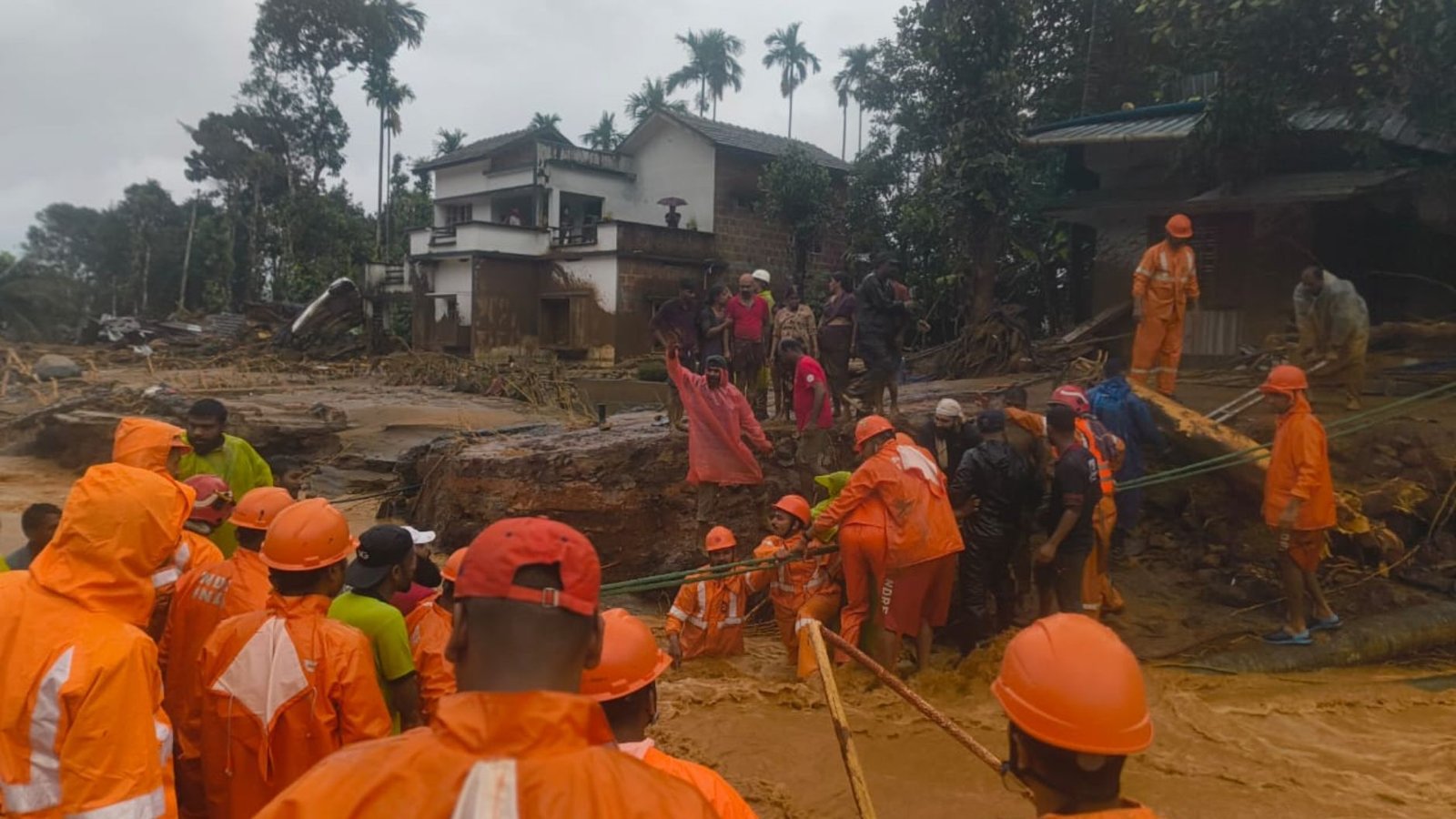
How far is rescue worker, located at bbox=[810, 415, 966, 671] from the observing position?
564 centimetres

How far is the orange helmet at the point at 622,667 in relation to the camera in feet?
7.57

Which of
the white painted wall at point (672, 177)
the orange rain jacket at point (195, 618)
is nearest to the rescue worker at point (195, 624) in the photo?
the orange rain jacket at point (195, 618)

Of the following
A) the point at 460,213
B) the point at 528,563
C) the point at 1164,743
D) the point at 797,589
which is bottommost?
the point at 1164,743

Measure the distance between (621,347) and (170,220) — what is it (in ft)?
73.5

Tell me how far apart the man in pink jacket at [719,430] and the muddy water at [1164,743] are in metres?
2.11

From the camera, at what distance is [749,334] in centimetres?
1014

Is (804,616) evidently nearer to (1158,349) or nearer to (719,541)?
(719,541)

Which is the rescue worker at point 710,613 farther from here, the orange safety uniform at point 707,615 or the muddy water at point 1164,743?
the muddy water at point 1164,743

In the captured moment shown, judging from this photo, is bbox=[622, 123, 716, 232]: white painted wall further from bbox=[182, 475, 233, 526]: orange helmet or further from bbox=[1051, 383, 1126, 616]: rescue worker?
bbox=[182, 475, 233, 526]: orange helmet

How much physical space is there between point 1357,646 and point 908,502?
11.2 feet

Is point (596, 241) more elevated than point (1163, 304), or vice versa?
point (596, 241)

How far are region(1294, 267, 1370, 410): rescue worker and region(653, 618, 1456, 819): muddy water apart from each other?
3413mm

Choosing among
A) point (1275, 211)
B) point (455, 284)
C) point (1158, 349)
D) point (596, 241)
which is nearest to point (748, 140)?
point (596, 241)

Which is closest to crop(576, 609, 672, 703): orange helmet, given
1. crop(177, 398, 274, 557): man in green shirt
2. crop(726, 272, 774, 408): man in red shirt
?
crop(177, 398, 274, 557): man in green shirt
